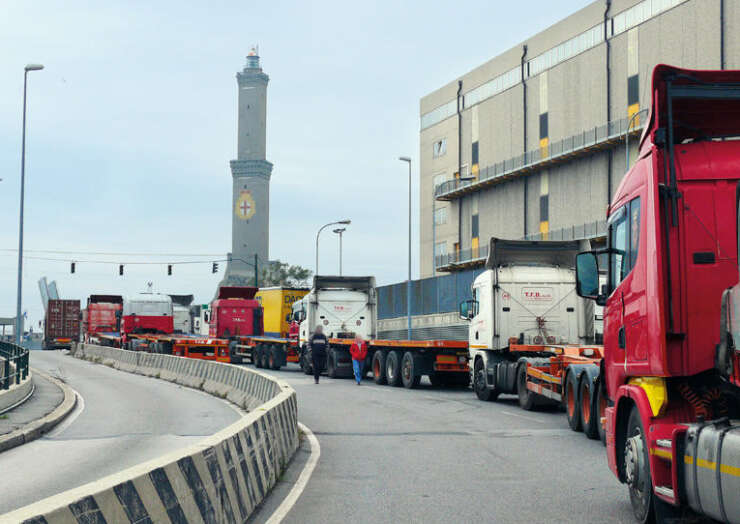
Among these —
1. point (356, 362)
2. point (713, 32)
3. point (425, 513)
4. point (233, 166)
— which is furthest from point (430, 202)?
point (233, 166)

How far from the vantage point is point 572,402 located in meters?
15.0

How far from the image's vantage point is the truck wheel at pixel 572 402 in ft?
47.9

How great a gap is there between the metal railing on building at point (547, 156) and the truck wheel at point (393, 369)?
78.5ft

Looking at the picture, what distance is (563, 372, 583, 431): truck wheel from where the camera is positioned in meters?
14.6

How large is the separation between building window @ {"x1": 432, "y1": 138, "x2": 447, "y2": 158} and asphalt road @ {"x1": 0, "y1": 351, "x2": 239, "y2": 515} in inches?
1927

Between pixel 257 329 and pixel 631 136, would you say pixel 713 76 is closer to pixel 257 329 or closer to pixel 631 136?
pixel 257 329

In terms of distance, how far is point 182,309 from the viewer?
59281 mm

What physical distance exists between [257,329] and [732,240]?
36.8m

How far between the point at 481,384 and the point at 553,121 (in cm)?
4071

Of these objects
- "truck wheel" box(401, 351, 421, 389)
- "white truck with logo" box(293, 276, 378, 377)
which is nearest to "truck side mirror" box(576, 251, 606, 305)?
"truck wheel" box(401, 351, 421, 389)

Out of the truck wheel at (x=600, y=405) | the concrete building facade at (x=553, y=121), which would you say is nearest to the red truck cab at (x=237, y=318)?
the concrete building facade at (x=553, y=121)

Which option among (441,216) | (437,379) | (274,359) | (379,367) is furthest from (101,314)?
(437,379)

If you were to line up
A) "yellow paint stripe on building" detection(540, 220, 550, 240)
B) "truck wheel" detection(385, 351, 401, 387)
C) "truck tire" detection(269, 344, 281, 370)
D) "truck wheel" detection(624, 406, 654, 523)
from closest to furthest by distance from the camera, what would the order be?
"truck wheel" detection(624, 406, 654, 523) → "truck wheel" detection(385, 351, 401, 387) → "truck tire" detection(269, 344, 281, 370) → "yellow paint stripe on building" detection(540, 220, 550, 240)

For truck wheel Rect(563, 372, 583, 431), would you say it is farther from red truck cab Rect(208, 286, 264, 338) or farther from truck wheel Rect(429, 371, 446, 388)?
red truck cab Rect(208, 286, 264, 338)
